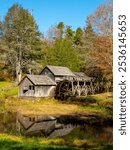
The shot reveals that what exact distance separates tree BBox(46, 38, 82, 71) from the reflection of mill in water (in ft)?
89.2

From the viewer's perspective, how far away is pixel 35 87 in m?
51.8

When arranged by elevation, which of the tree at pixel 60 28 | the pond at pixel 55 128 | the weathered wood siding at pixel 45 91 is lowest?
the pond at pixel 55 128

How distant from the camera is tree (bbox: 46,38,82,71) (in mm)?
62294

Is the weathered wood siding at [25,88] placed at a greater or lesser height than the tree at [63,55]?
lesser

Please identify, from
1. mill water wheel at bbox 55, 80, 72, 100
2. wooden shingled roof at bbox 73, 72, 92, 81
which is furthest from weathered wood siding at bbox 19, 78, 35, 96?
wooden shingled roof at bbox 73, 72, 92, 81

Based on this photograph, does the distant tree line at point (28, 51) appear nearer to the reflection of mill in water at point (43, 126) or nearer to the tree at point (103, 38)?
the tree at point (103, 38)

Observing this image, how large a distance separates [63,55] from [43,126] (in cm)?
3349

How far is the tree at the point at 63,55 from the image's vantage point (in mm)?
62294

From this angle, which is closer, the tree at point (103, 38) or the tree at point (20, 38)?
the tree at point (103, 38)

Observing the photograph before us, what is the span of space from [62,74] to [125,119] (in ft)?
182

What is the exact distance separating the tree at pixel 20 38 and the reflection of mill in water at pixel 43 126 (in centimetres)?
3165

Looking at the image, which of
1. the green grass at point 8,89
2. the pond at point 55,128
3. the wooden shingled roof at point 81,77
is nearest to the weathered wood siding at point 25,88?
the green grass at point 8,89

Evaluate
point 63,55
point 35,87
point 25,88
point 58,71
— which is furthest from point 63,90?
point 63,55

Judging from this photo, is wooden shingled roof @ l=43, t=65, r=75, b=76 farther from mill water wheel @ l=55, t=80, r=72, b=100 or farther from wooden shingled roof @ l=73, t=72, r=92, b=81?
mill water wheel @ l=55, t=80, r=72, b=100
